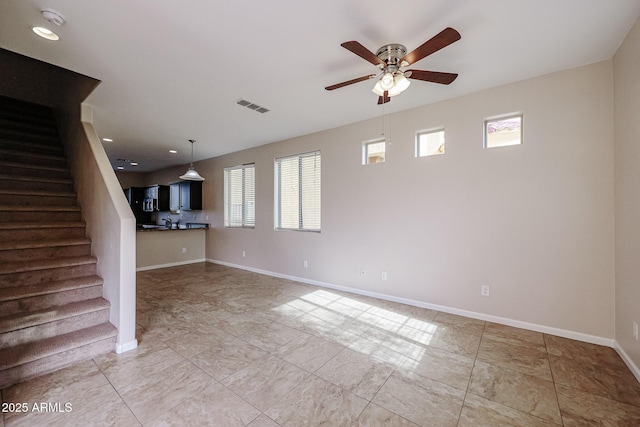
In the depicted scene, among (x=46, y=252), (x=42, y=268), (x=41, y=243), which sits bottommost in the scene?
(x=42, y=268)

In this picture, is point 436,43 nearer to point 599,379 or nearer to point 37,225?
point 599,379

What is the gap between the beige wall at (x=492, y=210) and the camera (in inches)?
99.8

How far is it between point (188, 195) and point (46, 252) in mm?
4289

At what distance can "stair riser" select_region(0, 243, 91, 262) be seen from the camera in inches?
102

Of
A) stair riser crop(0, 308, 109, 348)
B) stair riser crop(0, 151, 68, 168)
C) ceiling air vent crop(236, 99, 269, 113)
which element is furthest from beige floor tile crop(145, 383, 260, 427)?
stair riser crop(0, 151, 68, 168)

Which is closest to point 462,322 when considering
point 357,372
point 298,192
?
point 357,372

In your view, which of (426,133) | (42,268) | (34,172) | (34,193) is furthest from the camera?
(426,133)

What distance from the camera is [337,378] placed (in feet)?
6.78

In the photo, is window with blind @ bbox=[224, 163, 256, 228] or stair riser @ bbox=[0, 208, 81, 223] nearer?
stair riser @ bbox=[0, 208, 81, 223]

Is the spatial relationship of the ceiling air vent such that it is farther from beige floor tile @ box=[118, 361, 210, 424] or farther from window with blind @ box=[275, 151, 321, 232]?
beige floor tile @ box=[118, 361, 210, 424]

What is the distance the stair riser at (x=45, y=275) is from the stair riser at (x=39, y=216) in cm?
91

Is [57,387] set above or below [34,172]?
below

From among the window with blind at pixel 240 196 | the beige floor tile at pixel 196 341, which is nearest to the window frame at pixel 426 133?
the beige floor tile at pixel 196 341

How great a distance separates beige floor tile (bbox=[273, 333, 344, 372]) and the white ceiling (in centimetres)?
276
